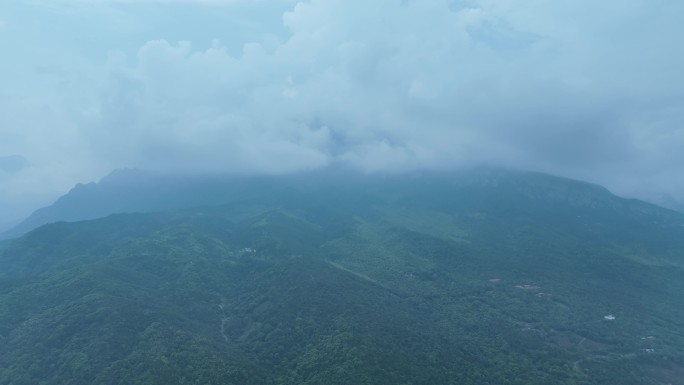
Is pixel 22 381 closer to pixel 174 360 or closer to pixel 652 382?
pixel 174 360

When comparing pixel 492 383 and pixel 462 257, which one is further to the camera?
pixel 462 257

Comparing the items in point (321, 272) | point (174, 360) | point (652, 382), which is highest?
point (321, 272)

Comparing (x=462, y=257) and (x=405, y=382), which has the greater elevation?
(x=462, y=257)

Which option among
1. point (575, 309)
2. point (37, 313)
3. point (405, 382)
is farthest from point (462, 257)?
point (37, 313)

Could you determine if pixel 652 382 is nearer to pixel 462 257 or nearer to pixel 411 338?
pixel 411 338

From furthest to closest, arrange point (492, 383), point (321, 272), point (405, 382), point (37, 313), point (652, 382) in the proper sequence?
point (321, 272)
point (37, 313)
point (652, 382)
point (492, 383)
point (405, 382)

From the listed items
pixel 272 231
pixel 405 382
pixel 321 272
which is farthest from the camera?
pixel 272 231
